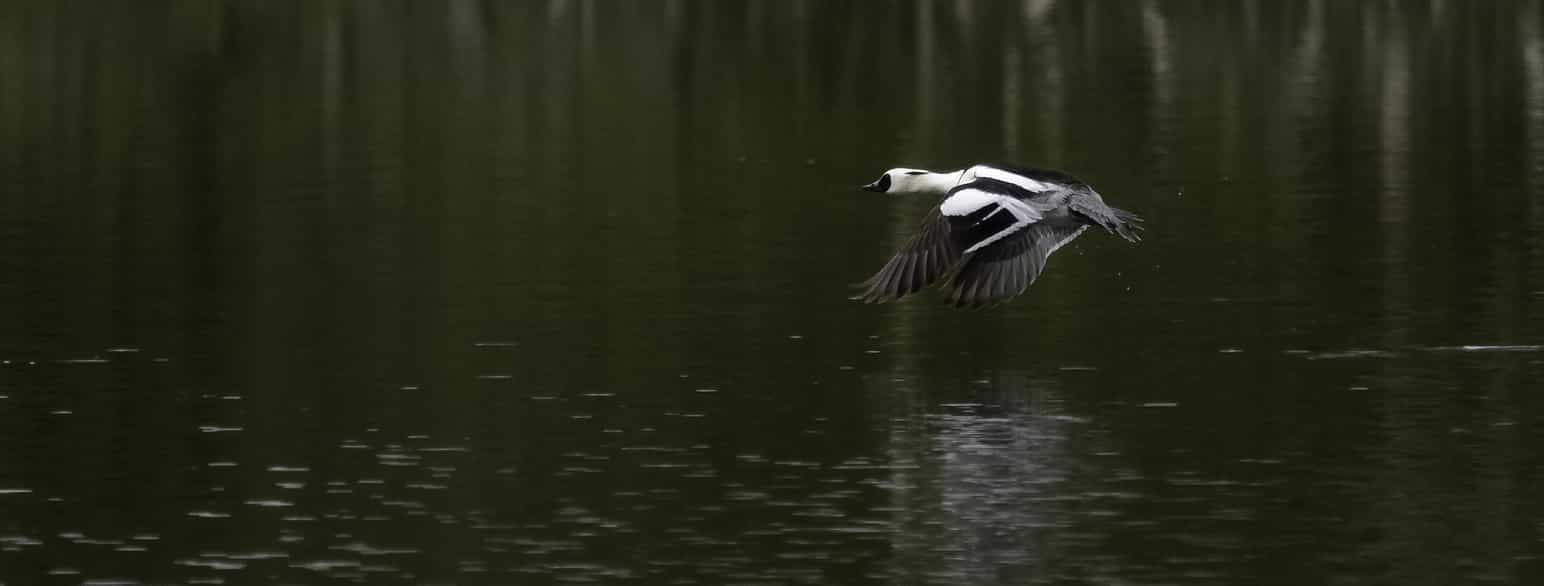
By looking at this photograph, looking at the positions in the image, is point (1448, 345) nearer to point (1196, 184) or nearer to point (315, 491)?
point (315, 491)

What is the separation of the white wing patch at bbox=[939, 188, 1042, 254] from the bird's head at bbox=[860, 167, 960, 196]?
206 cm

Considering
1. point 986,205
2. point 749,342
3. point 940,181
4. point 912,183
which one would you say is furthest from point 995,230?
point 749,342

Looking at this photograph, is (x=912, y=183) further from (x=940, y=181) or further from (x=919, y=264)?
(x=919, y=264)

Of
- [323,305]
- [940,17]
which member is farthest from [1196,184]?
[940,17]

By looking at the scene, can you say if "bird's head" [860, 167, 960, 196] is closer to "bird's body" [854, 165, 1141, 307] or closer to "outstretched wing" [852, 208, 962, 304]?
"bird's body" [854, 165, 1141, 307]

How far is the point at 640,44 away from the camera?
57469 mm

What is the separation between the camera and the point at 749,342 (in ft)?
79.1

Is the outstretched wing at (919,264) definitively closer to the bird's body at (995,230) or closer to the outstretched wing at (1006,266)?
the bird's body at (995,230)

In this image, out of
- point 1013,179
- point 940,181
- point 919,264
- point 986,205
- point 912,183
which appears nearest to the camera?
point 919,264

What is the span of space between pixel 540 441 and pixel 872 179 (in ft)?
58.9

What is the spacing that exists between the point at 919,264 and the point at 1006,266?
0.96 m

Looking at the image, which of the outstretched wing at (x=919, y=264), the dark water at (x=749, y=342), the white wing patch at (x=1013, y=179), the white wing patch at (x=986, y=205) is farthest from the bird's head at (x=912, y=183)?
the outstretched wing at (x=919, y=264)

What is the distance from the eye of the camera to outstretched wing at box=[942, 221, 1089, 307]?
21359mm

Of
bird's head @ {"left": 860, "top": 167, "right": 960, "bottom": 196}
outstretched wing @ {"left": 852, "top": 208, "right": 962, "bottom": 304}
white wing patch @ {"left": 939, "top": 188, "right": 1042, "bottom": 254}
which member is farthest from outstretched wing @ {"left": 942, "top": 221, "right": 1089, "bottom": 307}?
bird's head @ {"left": 860, "top": 167, "right": 960, "bottom": 196}
